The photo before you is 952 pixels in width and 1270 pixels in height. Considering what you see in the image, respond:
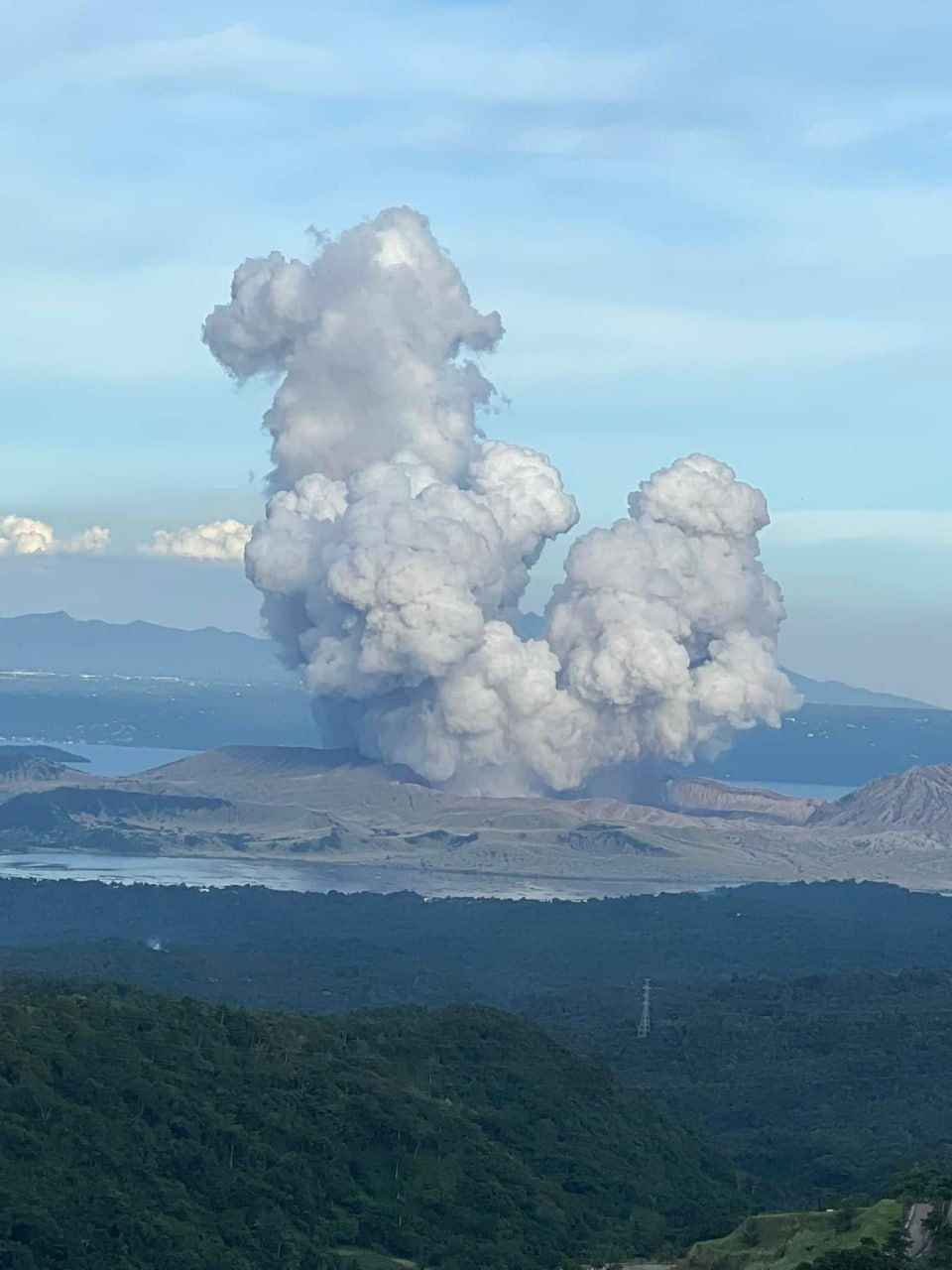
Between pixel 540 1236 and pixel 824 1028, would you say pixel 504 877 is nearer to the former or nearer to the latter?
pixel 824 1028

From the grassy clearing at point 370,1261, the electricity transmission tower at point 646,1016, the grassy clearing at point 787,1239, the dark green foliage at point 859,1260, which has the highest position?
the electricity transmission tower at point 646,1016

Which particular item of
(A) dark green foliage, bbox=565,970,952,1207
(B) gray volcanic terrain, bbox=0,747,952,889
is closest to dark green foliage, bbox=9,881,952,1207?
(A) dark green foliage, bbox=565,970,952,1207

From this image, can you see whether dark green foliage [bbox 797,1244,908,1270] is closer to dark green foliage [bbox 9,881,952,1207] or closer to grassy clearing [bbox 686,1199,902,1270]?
grassy clearing [bbox 686,1199,902,1270]

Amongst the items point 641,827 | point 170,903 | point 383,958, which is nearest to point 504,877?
point 641,827

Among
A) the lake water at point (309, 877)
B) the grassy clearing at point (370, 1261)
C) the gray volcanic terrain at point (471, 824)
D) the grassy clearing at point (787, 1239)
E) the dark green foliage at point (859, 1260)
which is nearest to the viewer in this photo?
the dark green foliage at point (859, 1260)

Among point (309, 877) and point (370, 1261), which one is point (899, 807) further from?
point (370, 1261)

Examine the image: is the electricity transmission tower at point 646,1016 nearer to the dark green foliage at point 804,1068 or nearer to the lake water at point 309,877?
the dark green foliage at point 804,1068

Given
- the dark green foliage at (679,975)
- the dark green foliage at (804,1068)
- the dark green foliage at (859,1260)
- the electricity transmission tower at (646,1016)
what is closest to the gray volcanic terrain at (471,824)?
the dark green foliage at (679,975)
